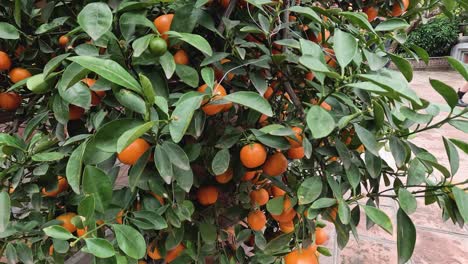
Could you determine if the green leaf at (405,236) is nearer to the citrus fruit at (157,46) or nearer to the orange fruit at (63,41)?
the citrus fruit at (157,46)

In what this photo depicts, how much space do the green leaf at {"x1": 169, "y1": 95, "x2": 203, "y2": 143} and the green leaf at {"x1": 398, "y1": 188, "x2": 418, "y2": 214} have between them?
26 cm

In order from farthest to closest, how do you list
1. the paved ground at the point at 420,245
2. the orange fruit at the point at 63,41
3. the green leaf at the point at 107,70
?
the paved ground at the point at 420,245, the orange fruit at the point at 63,41, the green leaf at the point at 107,70

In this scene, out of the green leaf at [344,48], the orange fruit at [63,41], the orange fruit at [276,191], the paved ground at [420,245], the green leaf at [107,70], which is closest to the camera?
the green leaf at [107,70]

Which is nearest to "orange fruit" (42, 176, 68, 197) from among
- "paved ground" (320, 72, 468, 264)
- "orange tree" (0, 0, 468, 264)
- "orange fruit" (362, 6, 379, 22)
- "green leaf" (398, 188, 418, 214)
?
"orange tree" (0, 0, 468, 264)

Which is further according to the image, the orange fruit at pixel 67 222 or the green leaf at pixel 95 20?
the orange fruit at pixel 67 222

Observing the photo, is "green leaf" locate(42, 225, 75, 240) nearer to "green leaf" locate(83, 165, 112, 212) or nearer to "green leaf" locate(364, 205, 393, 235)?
"green leaf" locate(83, 165, 112, 212)

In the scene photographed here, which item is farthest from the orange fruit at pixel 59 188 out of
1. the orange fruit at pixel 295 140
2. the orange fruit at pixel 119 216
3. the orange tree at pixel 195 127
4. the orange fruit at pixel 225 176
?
the orange fruit at pixel 295 140

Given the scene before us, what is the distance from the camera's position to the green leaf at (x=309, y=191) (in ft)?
1.42

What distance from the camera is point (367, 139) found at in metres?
0.41

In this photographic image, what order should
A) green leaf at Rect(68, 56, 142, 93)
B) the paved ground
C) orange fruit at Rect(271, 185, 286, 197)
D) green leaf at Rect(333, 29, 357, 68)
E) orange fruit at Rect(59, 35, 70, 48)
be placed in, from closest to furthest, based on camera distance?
green leaf at Rect(68, 56, 142, 93), green leaf at Rect(333, 29, 357, 68), orange fruit at Rect(59, 35, 70, 48), orange fruit at Rect(271, 185, 286, 197), the paved ground

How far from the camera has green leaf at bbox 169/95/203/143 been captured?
314 millimetres

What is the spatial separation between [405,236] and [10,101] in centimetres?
58

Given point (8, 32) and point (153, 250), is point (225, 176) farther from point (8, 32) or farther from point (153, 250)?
point (8, 32)

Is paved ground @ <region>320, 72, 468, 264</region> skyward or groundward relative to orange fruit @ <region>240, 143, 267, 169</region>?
groundward
